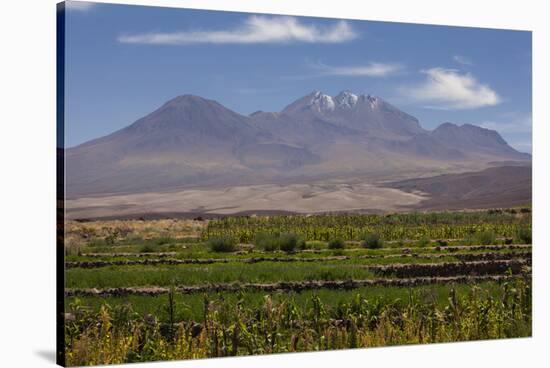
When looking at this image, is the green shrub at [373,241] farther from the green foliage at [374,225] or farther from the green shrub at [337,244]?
the green shrub at [337,244]

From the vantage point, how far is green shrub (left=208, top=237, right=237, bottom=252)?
1161cm

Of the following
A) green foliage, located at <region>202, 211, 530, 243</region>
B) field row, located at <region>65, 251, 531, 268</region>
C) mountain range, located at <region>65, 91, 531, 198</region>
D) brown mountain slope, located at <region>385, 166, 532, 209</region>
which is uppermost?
mountain range, located at <region>65, 91, 531, 198</region>

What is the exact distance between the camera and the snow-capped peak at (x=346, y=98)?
1237 centimetres

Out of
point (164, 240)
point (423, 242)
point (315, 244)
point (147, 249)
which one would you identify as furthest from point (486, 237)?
point (147, 249)

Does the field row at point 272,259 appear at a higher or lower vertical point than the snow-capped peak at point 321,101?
lower

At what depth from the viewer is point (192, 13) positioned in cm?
1141

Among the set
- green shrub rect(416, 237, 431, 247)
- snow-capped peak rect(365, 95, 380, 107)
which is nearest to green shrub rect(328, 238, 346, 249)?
green shrub rect(416, 237, 431, 247)

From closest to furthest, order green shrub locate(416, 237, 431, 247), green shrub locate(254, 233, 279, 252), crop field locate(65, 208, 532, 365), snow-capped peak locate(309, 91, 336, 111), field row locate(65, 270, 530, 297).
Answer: crop field locate(65, 208, 532, 365), field row locate(65, 270, 530, 297), green shrub locate(254, 233, 279, 252), snow-capped peak locate(309, 91, 336, 111), green shrub locate(416, 237, 431, 247)

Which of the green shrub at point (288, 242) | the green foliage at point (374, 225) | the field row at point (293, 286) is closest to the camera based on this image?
the field row at point (293, 286)

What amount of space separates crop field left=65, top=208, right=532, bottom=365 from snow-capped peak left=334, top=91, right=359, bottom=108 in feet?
4.73

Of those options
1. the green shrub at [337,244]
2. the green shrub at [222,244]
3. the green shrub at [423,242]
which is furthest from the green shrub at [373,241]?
the green shrub at [222,244]

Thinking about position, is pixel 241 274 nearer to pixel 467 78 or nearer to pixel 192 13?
pixel 192 13

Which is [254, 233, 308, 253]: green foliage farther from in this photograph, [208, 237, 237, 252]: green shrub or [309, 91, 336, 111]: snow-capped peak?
[309, 91, 336, 111]: snow-capped peak

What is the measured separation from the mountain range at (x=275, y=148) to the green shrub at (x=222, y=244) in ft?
2.23
